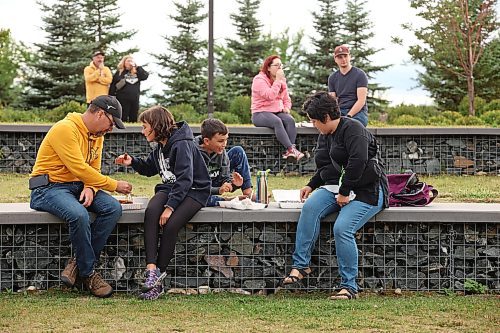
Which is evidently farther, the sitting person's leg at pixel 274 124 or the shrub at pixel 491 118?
the shrub at pixel 491 118

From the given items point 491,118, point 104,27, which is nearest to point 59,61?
point 104,27

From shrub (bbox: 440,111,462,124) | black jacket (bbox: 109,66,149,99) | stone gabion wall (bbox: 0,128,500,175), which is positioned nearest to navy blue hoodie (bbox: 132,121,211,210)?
stone gabion wall (bbox: 0,128,500,175)

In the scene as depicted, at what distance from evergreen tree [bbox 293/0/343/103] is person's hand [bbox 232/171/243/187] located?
57.4 ft

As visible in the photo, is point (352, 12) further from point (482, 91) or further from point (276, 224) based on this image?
point (276, 224)

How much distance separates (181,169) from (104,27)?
20.3m

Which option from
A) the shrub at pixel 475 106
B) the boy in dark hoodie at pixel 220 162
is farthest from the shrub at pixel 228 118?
the boy in dark hoodie at pixel 220 162

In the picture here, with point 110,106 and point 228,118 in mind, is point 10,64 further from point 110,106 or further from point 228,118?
point 110,106

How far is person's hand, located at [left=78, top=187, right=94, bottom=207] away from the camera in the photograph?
6500mm

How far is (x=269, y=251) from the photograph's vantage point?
22.5ft

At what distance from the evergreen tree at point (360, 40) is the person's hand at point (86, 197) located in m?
19.2

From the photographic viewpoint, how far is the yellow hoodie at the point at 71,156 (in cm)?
650

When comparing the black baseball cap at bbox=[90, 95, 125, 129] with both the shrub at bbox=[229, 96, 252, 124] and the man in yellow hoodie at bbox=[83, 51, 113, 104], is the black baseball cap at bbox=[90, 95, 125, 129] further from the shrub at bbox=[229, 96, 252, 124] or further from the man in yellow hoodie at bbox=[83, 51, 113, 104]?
the shrub at bbox=[229, 96, 252, 124]

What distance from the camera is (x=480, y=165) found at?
12.1m

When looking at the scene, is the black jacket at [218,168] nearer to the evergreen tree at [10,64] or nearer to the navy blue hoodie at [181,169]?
the navy blue hoodie at [181,169]
